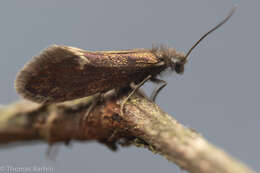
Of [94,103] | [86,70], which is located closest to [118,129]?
[94,103]

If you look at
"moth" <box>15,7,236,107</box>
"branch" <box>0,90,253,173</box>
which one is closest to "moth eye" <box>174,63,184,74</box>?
"moth" <box>15,7,236,107</box>

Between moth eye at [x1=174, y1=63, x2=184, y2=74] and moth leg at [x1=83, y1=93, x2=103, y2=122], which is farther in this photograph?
moth eye at [x1=174, y1=63, x2=184, y2=74]

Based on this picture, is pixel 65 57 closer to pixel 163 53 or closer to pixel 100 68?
pixel 100 68

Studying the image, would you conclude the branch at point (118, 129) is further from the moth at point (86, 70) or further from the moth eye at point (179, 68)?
the moth eye at point (179, 68)

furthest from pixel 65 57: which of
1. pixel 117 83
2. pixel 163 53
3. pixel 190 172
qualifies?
pixel 190 172

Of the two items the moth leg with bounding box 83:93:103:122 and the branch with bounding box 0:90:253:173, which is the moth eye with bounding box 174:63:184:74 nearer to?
the branch with bounding box 0:90:253:173

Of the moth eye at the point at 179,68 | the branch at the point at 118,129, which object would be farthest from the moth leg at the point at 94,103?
the moth eye at the point at 179,68
